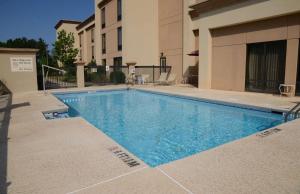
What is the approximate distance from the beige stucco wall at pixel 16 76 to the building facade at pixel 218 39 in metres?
8.51

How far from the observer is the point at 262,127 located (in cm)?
632

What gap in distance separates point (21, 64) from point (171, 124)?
9.50m

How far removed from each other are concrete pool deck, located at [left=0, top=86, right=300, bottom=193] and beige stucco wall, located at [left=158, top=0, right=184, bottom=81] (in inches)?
557

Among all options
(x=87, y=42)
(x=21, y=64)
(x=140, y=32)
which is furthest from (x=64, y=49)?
(x=21, y=64)

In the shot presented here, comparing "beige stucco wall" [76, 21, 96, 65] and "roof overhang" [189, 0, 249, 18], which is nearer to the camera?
"roof overhang" [189, 0, 249, 18]

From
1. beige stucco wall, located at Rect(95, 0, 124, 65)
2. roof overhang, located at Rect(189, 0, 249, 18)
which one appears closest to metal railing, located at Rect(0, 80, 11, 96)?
beige stucco wall, located at Rect(95, 0, 124, 65)

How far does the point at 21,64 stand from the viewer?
Result: 40.0 ft

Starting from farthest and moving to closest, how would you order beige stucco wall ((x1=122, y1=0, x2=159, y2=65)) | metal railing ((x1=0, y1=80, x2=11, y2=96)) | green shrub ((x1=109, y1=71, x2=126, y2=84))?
beige stucco wall ((x1=122, y1=0, x2=159, y2=65))
green shrub ((x1=109, y1=71, x2=126, y2=84))
metal railing ((x1=0, y1=80, x2=11, y2=96))

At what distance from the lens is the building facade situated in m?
9.48

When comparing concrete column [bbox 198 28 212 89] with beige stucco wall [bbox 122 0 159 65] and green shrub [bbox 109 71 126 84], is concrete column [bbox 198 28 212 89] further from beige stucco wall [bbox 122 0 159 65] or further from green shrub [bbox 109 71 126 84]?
beige stucco wall [bbox 122 0 159 65]

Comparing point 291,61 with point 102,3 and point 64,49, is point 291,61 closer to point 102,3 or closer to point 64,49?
point 102,3

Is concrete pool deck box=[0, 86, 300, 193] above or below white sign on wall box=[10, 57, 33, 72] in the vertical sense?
below

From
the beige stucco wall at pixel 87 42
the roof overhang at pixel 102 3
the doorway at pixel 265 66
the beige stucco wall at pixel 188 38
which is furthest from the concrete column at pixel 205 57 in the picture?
the beige stucco wall at pixel 87 42

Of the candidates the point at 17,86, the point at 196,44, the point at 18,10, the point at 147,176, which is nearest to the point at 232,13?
the point at 196,44
